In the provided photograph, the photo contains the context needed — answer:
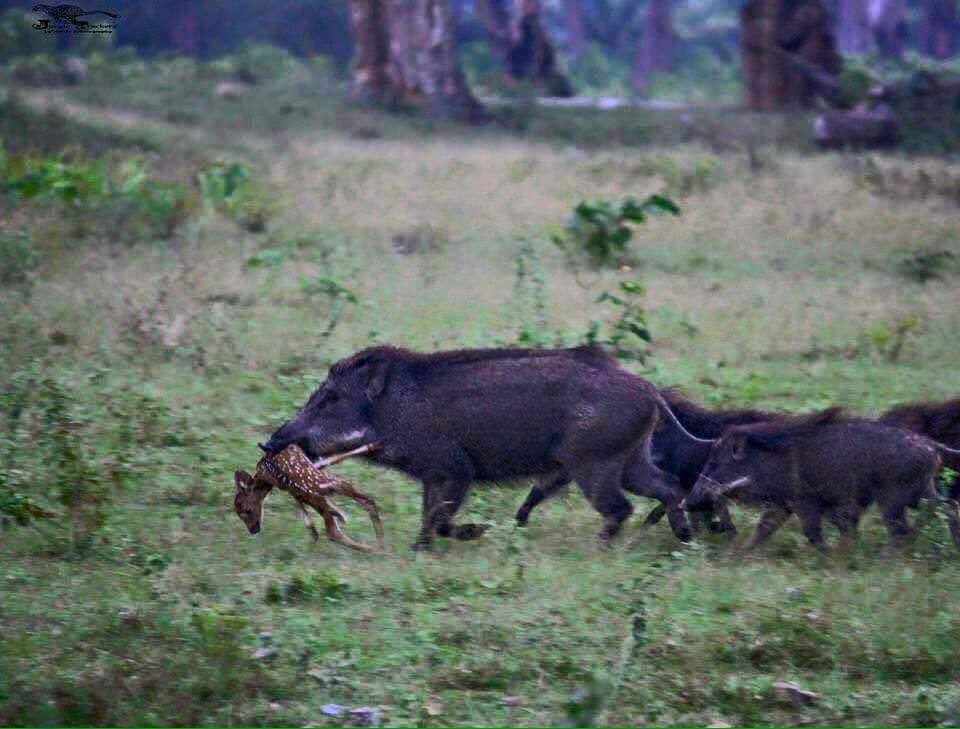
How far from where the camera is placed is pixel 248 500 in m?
7.36

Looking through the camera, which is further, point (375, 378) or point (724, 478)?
point (375, 378)

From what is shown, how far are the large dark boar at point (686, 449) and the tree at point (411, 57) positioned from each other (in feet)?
68.0

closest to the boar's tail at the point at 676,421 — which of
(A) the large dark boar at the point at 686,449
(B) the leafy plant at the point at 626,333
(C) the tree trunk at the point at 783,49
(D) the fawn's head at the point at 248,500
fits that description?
(A) the large dark boar at the point at 686,449

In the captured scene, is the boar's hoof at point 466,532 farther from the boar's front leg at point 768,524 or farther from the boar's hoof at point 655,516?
the boar's front leg at point 768,524

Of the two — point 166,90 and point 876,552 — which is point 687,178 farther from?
point 166,90

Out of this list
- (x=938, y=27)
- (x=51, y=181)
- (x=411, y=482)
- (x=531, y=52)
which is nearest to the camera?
(x=411, y=482)

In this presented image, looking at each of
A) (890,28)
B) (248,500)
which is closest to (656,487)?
(248,500)

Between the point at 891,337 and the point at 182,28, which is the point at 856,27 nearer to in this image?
the point at 182,28

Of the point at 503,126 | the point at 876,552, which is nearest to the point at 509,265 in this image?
the point at 876,552

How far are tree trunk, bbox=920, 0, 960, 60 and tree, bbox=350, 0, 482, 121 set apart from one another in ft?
73.8

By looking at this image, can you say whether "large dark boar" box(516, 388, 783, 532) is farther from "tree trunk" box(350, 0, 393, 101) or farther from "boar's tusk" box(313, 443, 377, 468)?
"tree trunk" box(350, 0, 393, 101)

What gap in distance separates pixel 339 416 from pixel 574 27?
46.5 m

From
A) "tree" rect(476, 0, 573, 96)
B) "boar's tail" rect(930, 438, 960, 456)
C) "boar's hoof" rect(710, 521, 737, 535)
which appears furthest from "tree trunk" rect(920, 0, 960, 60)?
"boar's hoof" rect(710, 521, 737, 535)

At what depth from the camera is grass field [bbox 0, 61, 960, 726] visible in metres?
5.55
